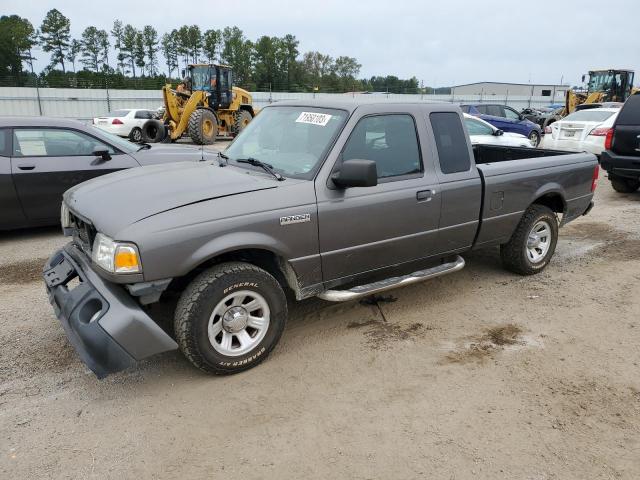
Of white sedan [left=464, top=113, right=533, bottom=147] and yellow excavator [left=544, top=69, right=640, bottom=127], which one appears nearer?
white sedan [left=464, top=113, right=533, bottom=147]

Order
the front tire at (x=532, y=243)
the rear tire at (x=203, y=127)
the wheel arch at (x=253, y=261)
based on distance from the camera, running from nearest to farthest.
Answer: the wheel arch at (x=253, y=261) < the front tire at (x=532, y=243) < the rear tire at (x=203, y=127)

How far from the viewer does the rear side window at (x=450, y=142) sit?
4.49m

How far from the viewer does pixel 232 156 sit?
14.6ft

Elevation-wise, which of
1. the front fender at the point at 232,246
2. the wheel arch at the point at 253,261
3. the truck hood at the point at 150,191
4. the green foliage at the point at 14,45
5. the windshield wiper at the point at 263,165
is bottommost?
the wheel arch at the point at 253,261

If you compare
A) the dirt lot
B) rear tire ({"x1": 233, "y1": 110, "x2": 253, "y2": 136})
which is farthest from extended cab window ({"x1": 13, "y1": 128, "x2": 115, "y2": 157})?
rear tire ({"x1": 233, "y1": 110, "x2": 253, "y2": 136})

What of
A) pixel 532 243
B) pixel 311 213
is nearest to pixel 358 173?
pixel 311 213

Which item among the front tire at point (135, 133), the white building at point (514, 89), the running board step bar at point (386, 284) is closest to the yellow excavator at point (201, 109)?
the front tire at point (135, 133)

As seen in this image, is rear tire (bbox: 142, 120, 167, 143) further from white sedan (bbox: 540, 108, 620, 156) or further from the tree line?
the tree line

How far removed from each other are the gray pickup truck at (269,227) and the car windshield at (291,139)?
0.01 m

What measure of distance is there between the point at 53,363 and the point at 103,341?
98 cm

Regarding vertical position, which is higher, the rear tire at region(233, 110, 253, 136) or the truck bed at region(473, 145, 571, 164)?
the rear tire at region(233, 110, 253, 136)

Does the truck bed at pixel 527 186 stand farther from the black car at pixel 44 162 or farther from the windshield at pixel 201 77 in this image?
the windshield at pixel 201 77

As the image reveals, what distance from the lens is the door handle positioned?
14.0 feet

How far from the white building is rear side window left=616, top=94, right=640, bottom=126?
42810 millimetres
